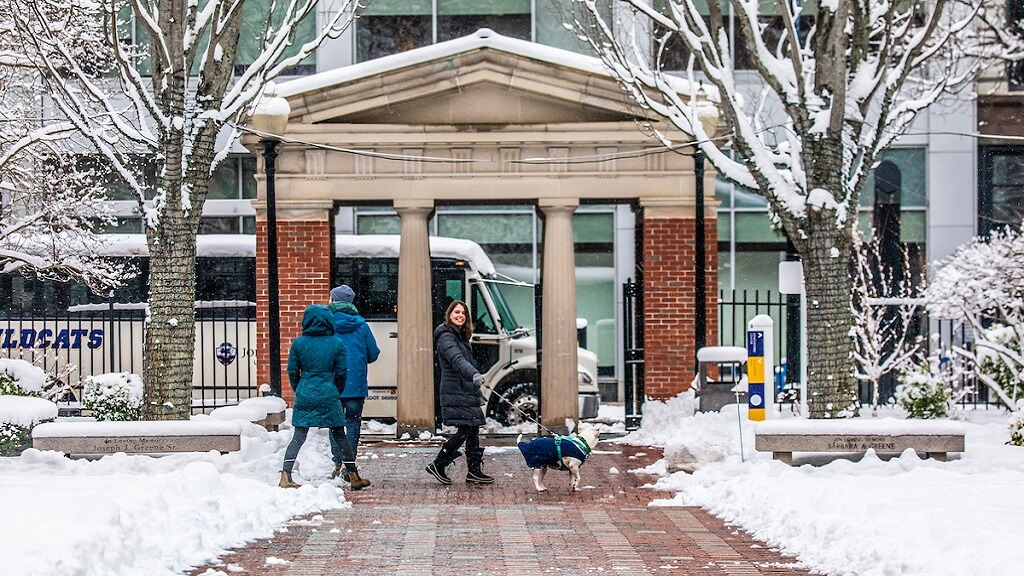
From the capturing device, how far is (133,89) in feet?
40.2

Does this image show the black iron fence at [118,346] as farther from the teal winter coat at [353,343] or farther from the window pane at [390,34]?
the window pane at [390,34]

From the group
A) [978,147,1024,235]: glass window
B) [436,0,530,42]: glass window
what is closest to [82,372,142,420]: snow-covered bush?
[436,0,530,42]: glass window

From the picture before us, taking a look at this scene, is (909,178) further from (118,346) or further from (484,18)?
(118,346)

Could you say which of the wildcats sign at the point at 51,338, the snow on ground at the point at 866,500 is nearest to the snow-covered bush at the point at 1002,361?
the snow on ground at the point at 866,500

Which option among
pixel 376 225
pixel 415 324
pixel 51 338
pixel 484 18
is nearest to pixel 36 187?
pixel 51 338

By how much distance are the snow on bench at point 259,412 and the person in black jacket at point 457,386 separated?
2193 millimetres

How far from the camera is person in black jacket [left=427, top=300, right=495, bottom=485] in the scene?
1171cm

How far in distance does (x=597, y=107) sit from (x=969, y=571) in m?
11.2

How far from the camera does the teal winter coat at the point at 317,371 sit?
1089 centimetres

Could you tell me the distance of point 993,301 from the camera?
611 inches

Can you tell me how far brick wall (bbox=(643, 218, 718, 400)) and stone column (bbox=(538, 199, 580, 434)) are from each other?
3.24ft

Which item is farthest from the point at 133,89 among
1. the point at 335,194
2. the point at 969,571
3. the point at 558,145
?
the point at 969,571

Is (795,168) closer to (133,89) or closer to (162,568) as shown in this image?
(133,89)

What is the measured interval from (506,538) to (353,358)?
12.2 ft
